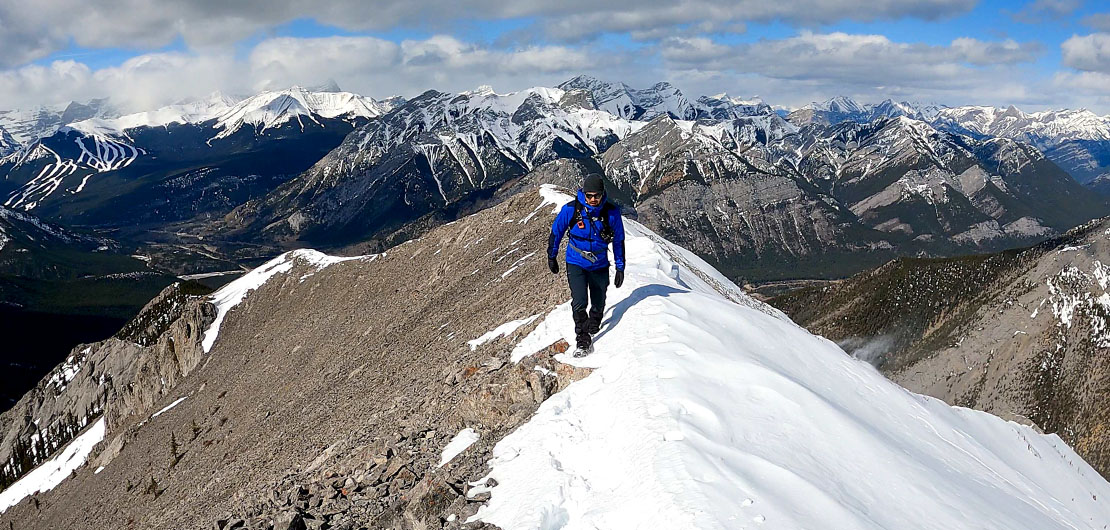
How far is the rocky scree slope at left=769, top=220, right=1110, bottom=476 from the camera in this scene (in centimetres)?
12719

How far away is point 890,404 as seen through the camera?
18.0 m

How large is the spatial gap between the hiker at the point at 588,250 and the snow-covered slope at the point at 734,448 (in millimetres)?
671

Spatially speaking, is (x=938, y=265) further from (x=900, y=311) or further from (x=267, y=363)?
(x=267, y=363)

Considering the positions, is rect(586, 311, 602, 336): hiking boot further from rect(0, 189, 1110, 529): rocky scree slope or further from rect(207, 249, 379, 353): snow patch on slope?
rect(207, 249, 379, 353): snow patch on slope

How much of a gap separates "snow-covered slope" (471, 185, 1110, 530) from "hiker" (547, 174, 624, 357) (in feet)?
2.20

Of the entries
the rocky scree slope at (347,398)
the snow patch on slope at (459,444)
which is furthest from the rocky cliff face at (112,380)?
the snow patch on slope at (459,444)

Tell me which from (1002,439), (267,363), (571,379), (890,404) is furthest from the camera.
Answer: (267,363)

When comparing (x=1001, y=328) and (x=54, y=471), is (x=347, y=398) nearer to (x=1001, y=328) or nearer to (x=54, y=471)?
(x=54, y=471)

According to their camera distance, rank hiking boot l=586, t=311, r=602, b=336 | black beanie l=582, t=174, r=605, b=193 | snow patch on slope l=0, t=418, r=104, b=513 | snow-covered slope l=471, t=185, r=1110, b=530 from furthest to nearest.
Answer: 1. snow patch on slope l=0, t=418, r=104, b=513
2. hiking boot l=586, t=311, r=602, b=336
3. black beanie l=582, t=174, r=605, b=193
4. snow-covered slope l=471, t=185, r=1110, b=530

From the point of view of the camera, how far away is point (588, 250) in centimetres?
1680

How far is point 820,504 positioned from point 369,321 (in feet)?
130

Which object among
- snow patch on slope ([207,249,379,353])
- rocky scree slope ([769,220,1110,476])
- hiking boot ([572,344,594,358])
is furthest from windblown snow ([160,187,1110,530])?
rocky scree slope ([769,220,1110,476])

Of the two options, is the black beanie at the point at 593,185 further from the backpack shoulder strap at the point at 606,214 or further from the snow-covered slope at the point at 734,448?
the snow-covered slope at the point at 734,448

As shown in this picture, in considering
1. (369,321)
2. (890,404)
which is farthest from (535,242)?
(890,404)
